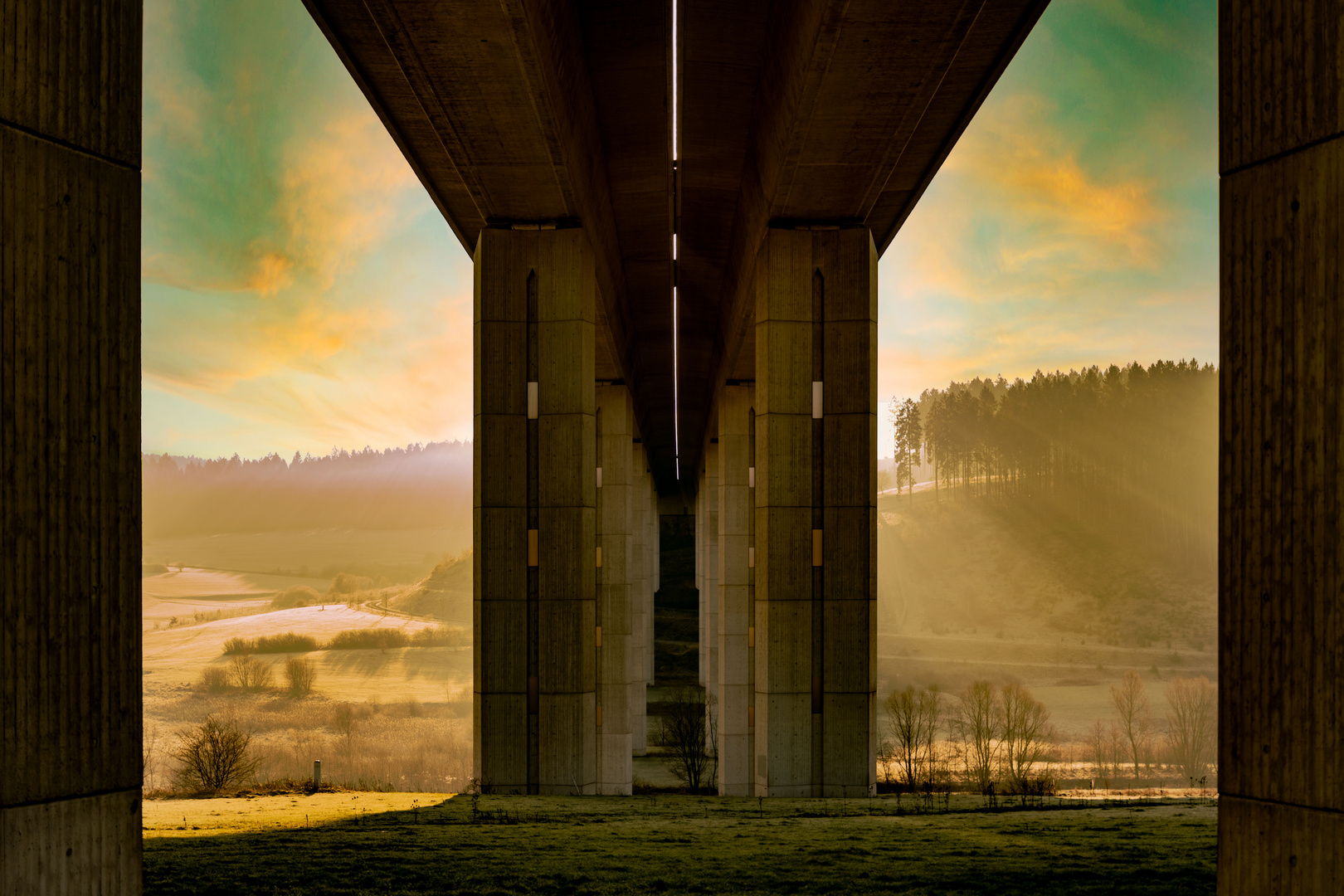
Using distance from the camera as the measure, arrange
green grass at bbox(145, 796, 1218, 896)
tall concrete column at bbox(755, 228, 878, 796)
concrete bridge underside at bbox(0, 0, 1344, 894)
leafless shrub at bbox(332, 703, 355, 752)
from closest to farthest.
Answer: concrete bridge underside at bbox(0, 0, 1344, 894) → green grass at bbox(145, 796, 1218, 896) → tall concrete column at bbox(755, 228, 878, 796) → leafless shrub at bbox(332, 703, 355, 752)

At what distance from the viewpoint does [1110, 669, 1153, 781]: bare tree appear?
210 feet

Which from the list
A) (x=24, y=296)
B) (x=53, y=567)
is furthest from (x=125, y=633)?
(x=24, y=296)

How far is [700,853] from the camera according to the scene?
12.6m

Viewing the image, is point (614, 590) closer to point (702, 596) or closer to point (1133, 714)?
point (702, 596)

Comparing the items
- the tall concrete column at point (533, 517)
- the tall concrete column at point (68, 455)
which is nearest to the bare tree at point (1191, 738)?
the tall concrete column at point (533, 517)

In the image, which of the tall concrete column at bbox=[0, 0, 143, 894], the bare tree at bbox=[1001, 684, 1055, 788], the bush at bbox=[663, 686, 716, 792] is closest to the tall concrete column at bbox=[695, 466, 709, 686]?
the bush at bbox=[663, 686, 716, 792]

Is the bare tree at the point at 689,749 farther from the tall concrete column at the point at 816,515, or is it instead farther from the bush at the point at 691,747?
the tall concrete column at the point at 816,515

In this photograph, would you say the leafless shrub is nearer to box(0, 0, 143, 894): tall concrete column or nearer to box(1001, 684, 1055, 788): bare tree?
box(1001, 684, 1055, 788): bare tree

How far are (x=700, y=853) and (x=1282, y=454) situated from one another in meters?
9.22

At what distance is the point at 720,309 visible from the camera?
29.6 m

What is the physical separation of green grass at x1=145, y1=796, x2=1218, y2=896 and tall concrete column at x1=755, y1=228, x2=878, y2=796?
1618 millimetres

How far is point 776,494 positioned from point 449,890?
10416mm

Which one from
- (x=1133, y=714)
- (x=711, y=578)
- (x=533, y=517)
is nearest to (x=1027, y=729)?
(x=711, y=578)

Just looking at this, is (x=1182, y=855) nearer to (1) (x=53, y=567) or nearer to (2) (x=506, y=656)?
(2) (x=506, y=656)
